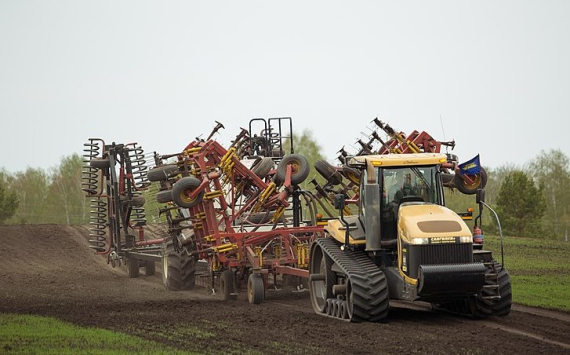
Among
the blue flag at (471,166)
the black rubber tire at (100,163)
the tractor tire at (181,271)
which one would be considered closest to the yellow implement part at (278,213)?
the tractor tire at (181,271)

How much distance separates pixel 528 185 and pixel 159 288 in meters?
26.2

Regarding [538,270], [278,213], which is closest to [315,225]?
[278,213]

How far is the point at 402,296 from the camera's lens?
15.8 m

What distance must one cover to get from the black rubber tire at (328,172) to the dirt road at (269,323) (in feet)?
8.33

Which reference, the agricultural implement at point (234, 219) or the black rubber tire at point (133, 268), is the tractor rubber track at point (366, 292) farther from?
the black rubber tire at point (133, 268)

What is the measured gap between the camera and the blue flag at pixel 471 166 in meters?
17.0

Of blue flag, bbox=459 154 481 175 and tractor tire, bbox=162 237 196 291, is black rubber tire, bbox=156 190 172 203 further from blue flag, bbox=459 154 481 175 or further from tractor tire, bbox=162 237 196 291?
blue flag, bbox=459 154 481 175

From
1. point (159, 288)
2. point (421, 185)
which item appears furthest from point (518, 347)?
point (159, 288)

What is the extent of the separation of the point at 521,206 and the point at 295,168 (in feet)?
90.7

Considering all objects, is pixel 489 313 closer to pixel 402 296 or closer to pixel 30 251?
pixel 402 296

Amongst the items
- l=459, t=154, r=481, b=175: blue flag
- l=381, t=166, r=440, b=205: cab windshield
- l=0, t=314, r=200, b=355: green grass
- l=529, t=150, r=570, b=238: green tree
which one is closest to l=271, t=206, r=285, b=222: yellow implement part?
l=459, t=154, r=481, b=175: blue flag

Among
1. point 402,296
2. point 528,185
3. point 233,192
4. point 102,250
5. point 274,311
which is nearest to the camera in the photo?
point 402,296

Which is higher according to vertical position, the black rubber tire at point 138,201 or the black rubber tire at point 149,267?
the black rubber tire at point 138,201

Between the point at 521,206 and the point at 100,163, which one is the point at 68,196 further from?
the point at 100,163
